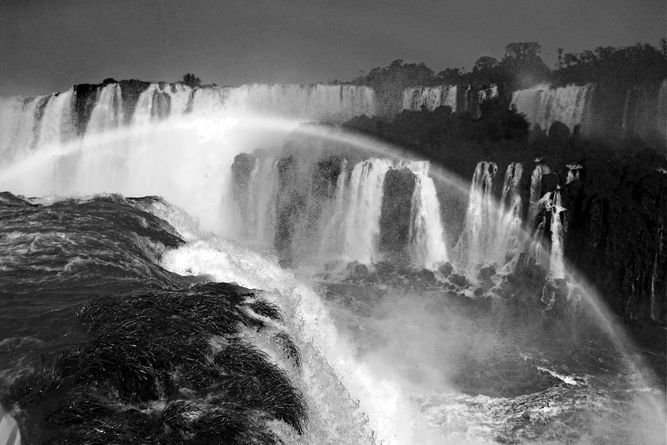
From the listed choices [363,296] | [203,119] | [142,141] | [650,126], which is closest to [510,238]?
[363,296]

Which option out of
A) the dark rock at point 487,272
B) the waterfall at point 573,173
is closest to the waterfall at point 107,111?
the dark rock at point 487,272

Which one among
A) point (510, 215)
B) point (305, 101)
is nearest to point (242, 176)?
point (305, 101)

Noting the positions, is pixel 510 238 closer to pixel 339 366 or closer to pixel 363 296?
pixel 363 296

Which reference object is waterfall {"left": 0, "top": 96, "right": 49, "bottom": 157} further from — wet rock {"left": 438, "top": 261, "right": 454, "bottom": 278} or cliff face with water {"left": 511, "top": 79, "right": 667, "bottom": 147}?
cliff face with water {"left": 511, "top": 79, "right": 667, "bottom": 147}

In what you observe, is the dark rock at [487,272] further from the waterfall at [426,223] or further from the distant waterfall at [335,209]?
the waterfall at [426,223]

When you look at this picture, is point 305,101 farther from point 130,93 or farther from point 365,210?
point 365,210
